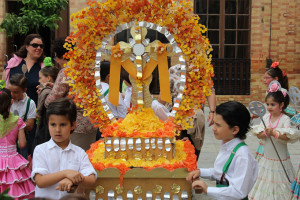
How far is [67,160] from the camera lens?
10.7 ft

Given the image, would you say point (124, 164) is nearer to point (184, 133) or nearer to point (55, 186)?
point (55, 186)

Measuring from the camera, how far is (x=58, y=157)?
3.27 m

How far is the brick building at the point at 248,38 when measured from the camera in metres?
13.9

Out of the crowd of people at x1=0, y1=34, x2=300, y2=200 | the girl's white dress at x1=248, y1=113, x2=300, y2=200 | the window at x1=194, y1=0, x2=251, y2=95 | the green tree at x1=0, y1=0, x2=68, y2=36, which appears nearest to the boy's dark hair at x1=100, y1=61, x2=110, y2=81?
the crowd of people at x1=0, y1=34, x2=300, y2=200

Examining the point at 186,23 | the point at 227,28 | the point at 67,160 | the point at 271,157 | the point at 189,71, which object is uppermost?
the point at 227,28

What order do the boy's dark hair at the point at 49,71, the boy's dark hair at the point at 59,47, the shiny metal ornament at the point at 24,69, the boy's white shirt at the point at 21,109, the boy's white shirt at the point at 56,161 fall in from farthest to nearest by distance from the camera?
the shiny metal ornament at the point at 24,69 < the boy's dark hair at the point at 49,71 < the boy's white shirt at the point at 21,109 < the boy's dark hair at the point at 59,47 < the boy's white shirt at the point at 56,161

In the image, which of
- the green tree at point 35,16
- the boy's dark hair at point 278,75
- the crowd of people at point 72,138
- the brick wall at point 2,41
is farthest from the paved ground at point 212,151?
the brick wall at point 2,41

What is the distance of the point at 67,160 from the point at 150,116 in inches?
40.1

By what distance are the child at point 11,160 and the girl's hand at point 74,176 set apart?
153 centimetres

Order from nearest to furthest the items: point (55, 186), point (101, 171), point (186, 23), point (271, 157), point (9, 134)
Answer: point (55, 186)
point (101, 171)
point (186, 23)
point (9, 134)
point (271, 157)

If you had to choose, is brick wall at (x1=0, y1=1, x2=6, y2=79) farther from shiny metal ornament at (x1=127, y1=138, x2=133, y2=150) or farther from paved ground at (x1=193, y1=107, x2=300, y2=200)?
shiny metal ornament at (x1=127, y1=138, x2=133, y2=150)

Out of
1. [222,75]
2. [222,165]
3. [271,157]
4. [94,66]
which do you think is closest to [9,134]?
[94,66]

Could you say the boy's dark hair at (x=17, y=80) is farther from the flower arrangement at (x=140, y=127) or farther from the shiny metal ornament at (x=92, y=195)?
the shiny metal ornament at (x=92, y=195)

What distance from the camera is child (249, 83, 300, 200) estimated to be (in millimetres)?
5250
